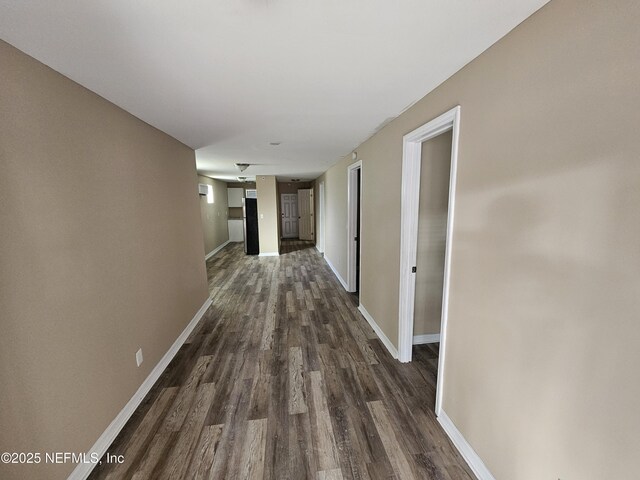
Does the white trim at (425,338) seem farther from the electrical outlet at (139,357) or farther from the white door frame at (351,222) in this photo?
the electrical outlet at (139,357)

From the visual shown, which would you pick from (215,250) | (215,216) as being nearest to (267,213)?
(215,216)

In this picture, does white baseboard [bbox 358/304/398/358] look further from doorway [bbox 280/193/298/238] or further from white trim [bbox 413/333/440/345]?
doorway [bbox 280/193/298/238]

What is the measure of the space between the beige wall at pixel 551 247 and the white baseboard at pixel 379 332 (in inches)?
39.6

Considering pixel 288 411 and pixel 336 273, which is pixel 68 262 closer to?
pixel 288 411

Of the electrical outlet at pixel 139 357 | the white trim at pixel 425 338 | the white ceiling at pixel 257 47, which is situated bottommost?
the white trim at pixel 425 338

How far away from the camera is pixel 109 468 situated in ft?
5.15

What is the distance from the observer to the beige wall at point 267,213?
284 inches

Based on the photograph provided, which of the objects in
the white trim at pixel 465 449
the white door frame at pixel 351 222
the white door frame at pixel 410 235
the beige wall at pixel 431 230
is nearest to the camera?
the white trim at pixel 465 449

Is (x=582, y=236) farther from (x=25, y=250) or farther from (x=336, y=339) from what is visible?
(x=336, y=339)

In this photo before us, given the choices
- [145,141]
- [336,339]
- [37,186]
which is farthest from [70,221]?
[336,339]

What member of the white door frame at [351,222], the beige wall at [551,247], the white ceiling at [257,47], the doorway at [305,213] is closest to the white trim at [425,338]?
the beige wall at [551,247]

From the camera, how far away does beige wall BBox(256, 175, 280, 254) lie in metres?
7.21

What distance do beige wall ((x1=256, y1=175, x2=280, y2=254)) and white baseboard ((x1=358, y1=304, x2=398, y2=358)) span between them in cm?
423

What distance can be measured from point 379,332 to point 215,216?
6491 mm
